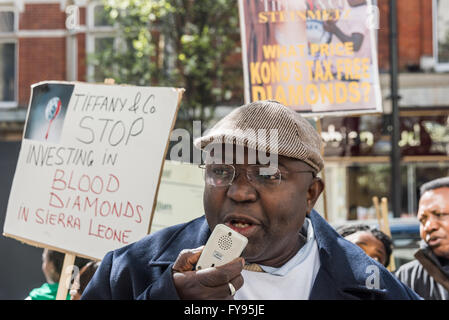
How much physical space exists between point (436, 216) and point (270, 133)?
1.73m

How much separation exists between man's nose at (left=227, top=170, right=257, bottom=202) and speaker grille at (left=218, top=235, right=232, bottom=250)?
124 mm

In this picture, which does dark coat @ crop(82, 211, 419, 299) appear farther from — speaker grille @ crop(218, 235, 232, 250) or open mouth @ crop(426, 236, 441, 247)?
open mouth @ crop(426, 236, 441, 247)

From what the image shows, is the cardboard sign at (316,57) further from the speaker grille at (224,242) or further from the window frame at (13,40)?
the window frame at (13,40)

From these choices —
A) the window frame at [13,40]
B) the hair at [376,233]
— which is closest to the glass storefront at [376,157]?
the window frame at [13,40]

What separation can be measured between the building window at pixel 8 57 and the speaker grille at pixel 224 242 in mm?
11058

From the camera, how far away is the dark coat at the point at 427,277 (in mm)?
3037

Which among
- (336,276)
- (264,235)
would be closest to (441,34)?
(336,276)

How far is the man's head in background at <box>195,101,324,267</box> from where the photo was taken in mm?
1513

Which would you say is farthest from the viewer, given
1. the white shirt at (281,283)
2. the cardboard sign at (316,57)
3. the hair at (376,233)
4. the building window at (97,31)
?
the building window at (97,31)

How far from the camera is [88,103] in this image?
3248mm

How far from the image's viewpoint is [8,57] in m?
11.8

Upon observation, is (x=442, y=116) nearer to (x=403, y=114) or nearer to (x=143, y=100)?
(x=403, y=114)
